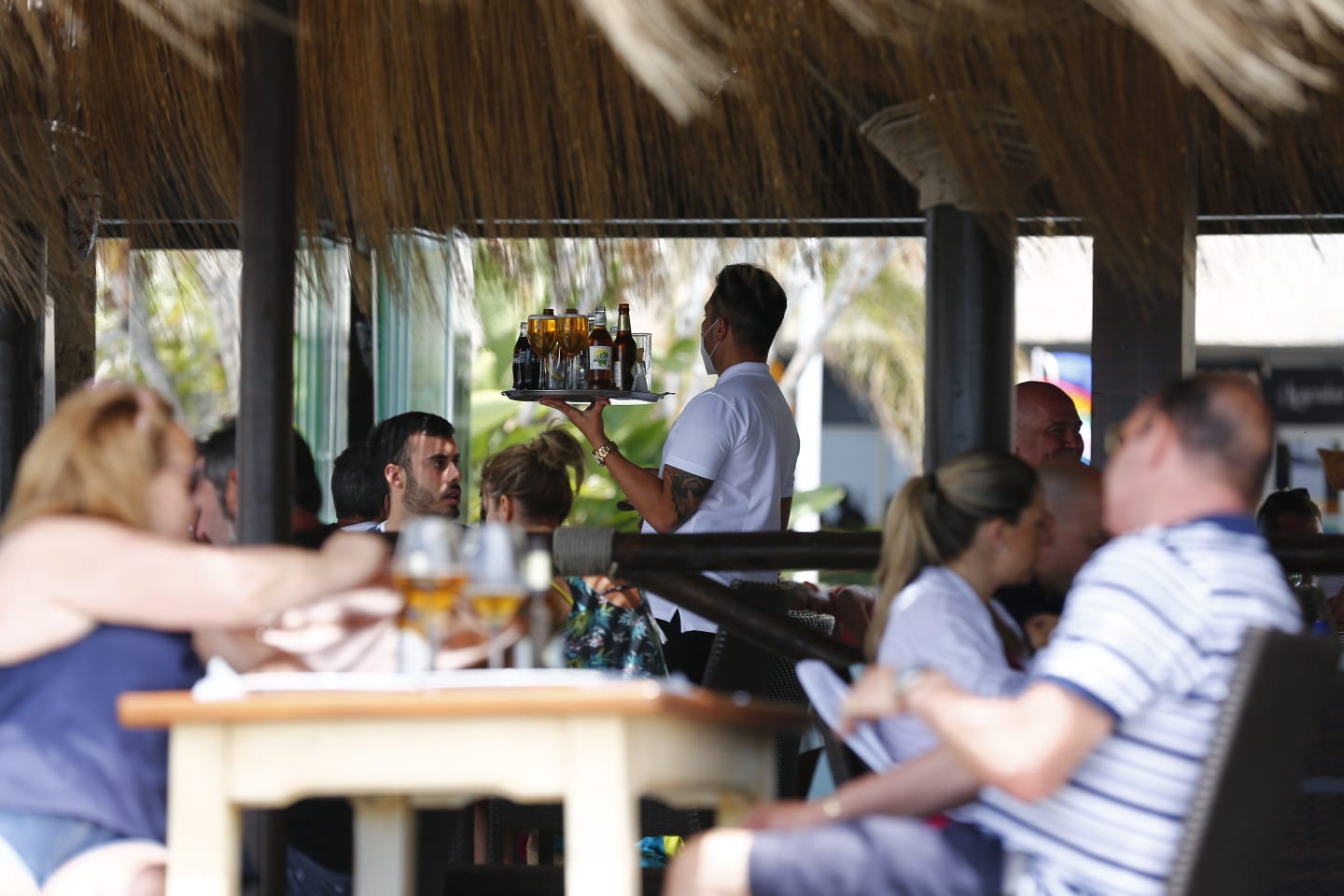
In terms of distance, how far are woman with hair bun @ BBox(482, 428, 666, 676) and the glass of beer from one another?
566 millimetres

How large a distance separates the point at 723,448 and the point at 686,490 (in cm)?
15

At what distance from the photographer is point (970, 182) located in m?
3.52

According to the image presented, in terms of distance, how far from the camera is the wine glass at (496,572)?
214 centimetres

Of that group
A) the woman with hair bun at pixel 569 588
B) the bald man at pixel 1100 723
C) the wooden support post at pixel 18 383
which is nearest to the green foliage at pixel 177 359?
the wooden support post at pixel 18 383

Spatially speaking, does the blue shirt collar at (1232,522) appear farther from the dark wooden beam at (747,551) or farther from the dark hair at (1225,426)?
the dark wooden beam at (747,551)

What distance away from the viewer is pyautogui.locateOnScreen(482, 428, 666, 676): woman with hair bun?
3414 mm

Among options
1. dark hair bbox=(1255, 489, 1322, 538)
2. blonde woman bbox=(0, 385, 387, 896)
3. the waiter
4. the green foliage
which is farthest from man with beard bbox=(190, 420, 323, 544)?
the green foliage

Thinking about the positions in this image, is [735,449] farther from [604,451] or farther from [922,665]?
[922,665]

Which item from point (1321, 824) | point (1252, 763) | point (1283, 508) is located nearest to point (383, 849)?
point (1252, 763)

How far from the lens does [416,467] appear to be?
4992 mm

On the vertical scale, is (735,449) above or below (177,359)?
below

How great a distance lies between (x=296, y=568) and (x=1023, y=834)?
0.99 meters

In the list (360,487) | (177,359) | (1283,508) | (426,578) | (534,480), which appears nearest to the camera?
(426,578)

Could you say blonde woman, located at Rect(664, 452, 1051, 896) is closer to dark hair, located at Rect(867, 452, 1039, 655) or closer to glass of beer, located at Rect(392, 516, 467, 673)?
dark hair, located at Rect(867, 452, 1039, 655)
